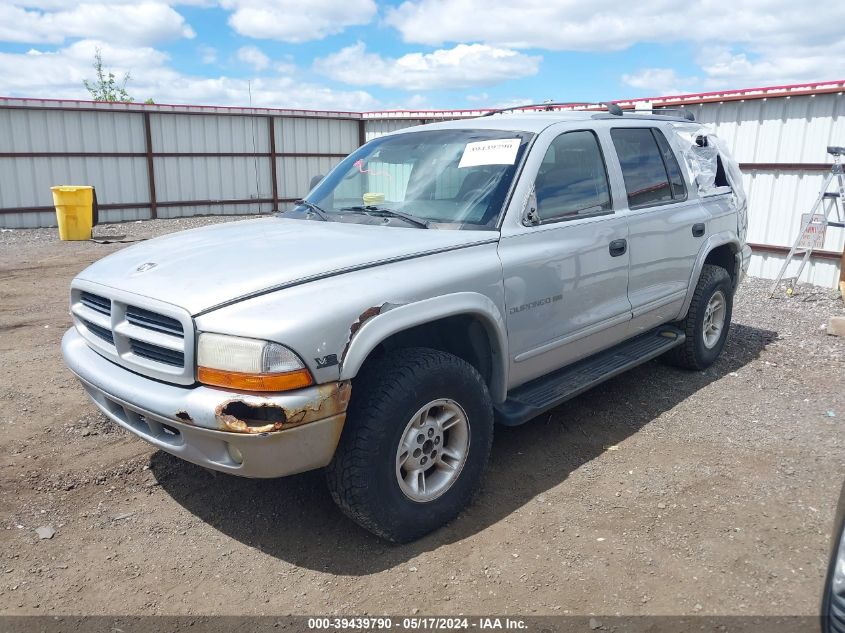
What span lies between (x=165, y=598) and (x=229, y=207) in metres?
17.2

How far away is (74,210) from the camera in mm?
13477

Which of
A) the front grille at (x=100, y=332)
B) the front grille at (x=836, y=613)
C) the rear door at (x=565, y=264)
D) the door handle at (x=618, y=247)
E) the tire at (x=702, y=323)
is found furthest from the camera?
the tire at (x=702, y=323)

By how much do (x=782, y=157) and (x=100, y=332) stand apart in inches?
365

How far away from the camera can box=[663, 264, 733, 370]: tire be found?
5285 millimetres

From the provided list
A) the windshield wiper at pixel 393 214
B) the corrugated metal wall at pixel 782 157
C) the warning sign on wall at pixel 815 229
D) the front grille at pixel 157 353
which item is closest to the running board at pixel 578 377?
the windshield wiper at pixel 393 214

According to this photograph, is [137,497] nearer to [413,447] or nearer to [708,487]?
[413,447]

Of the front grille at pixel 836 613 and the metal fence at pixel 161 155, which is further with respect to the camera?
the metal fence at pixel 161 155

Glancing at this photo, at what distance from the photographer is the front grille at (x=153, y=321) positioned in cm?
279

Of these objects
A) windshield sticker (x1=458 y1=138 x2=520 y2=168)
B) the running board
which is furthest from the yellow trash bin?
the running board

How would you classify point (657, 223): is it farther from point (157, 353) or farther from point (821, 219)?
point (821, 219)

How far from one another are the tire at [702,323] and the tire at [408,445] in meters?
2.64

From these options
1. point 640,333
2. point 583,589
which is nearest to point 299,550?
point 583,589

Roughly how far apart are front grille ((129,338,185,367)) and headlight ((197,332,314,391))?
8.0 inches

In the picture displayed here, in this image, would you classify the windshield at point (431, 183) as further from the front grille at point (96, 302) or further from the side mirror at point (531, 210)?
the front grille at point (96, 302)
